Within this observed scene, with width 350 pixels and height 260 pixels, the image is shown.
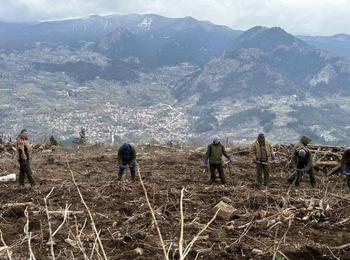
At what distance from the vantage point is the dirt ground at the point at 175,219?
23.2 ft

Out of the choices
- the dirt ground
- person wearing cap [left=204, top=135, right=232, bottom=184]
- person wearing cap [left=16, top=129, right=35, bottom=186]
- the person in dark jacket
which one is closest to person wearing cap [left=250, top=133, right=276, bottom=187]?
the dirt ground

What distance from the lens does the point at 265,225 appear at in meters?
8.35

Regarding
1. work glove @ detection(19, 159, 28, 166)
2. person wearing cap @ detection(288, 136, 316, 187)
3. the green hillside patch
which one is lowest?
the green hillside patch

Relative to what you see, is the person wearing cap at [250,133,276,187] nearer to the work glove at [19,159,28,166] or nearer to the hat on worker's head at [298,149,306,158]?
the hat on worker's head at [298,149,306,158]

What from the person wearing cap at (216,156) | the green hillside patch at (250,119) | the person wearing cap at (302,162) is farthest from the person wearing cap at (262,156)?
the green hillside patch at (250,119)

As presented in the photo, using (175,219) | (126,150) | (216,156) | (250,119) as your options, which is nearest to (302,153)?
(216,156)

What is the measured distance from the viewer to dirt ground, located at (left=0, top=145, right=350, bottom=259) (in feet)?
23.2

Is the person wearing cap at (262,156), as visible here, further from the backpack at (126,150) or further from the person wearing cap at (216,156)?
the backpack at (126,150)

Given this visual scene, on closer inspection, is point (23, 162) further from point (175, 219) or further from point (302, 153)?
point (302, 153)

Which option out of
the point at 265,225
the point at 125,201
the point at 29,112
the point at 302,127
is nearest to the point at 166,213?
the point at 125,201

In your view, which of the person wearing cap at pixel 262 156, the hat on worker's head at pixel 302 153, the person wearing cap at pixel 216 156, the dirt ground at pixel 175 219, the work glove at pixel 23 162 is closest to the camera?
the dirt ground at pixel 175 219

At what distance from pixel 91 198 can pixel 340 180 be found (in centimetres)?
745

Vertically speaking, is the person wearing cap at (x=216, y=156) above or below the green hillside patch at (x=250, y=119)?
above

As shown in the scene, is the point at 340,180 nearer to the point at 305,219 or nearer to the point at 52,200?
the point at 305,219
